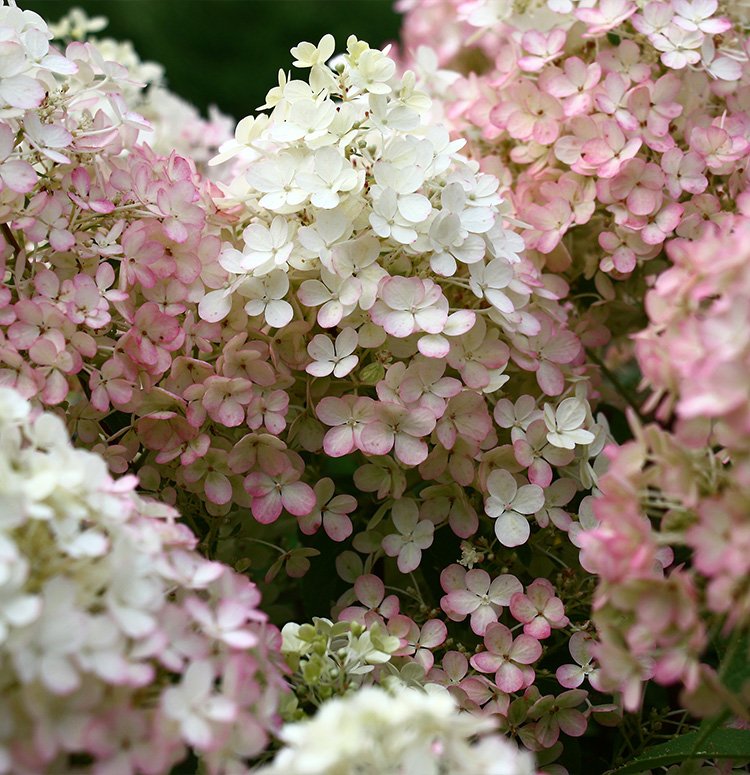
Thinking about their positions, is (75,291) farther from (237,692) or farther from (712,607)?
(712,607)

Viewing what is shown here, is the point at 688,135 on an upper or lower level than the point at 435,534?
upper

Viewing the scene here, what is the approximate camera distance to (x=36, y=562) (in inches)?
19.5

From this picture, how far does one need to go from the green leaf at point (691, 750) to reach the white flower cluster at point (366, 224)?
0.29 meters

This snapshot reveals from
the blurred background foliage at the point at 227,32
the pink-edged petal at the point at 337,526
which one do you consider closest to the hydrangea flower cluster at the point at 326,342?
the pink-edged petal at the point at 337,526

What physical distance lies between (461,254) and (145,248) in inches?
8.5

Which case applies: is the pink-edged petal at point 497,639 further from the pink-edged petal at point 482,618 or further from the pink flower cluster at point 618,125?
the pink flower cluster at point 618,125

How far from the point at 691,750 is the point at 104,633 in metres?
0.35

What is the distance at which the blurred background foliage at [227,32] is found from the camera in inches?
107

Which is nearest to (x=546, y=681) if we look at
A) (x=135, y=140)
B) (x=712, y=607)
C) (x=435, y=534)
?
(x=435, y=534)

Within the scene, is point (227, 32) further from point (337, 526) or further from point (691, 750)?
point (691, 750)

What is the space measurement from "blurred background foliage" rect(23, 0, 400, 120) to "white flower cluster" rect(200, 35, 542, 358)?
6.56 feet

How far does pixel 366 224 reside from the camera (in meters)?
0.73

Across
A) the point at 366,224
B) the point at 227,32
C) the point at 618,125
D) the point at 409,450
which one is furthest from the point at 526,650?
the point at 227,32

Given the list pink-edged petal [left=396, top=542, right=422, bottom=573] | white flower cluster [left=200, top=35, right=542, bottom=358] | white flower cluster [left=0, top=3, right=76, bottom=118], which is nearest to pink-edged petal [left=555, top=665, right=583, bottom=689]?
pink-edged petal [left=396, top=542, right=422, bottom=573]
